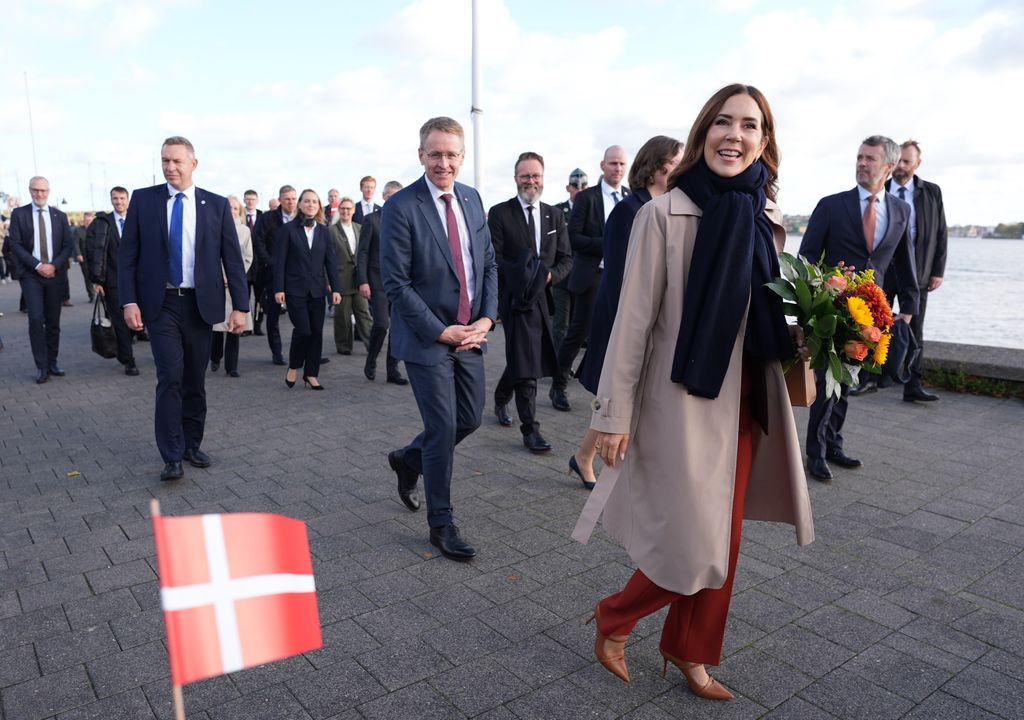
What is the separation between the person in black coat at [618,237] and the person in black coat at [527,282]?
1137mm

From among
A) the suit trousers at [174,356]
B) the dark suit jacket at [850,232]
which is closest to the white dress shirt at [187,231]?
the suit trousers at [174,356]

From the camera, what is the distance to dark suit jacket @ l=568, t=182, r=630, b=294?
23.2 ft

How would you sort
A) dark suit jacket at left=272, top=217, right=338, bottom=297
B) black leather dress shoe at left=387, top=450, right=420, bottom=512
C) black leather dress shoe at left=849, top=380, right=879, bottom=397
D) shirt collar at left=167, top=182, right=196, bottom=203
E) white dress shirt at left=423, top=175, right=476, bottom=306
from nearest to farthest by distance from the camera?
white dress shirt at left=423, top=175, right=476, bottom=306 < black leather dress shoe at left=387, top=450, right=420, bottom=512 < shirt collar at left=167, top=182, right=196, bottom=203 < black leather dress shoe at left=849, top=380, right=879, bottom=397 < dark suit jacket at left=272, top=217, right=338, bottom=297

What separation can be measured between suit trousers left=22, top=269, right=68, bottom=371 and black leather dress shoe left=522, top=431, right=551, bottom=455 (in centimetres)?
625

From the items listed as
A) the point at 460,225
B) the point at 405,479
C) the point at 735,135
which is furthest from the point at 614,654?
the point at 460,225

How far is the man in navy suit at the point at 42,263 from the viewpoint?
30.8ft

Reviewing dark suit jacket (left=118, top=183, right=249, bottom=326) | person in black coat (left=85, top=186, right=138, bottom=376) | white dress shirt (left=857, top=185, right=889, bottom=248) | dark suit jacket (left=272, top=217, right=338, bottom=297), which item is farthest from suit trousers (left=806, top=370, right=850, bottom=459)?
person in black coat (left=85, top=186, right=138, bottom=376)

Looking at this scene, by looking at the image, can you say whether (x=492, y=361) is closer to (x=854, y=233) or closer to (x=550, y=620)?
(x=854, y=233)

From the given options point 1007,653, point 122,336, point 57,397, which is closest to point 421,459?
point 1007,653

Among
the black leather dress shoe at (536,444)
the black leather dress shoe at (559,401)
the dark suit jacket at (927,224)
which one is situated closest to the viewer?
the black leather dress shoe at (536,444)

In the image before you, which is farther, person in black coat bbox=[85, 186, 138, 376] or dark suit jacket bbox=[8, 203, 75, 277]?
person in black coat bbox=[85, 186, 138, 376]

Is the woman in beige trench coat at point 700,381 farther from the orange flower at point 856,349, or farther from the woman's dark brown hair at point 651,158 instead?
the woman's dark brown hair at point 651,158

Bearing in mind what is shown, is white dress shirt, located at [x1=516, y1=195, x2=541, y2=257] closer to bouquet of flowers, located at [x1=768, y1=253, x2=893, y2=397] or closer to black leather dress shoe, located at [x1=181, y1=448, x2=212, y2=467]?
black leather dress shoe, located at [x1=181, y1=448, x2=212, y2=467]

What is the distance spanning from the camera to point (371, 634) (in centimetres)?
339
